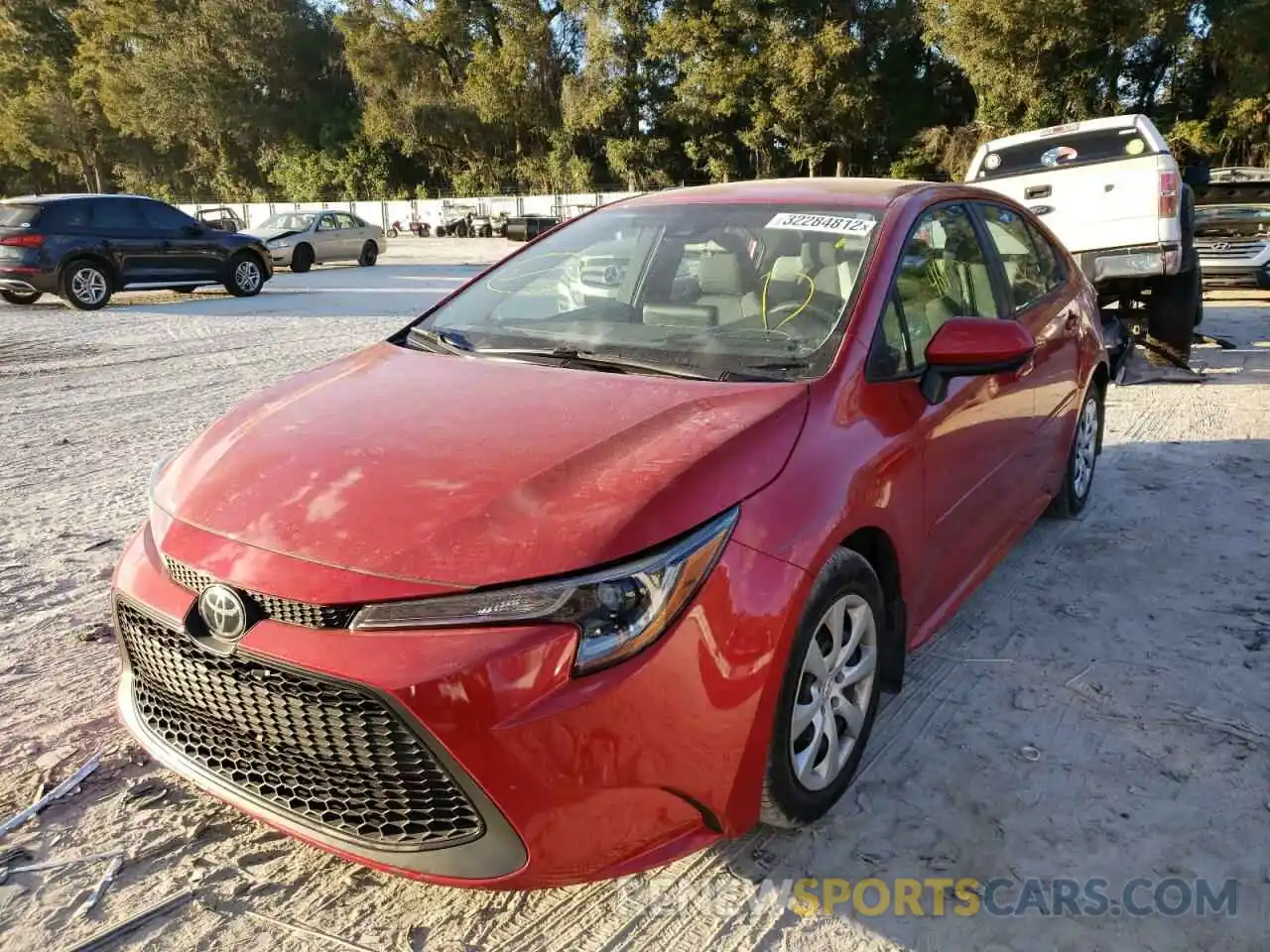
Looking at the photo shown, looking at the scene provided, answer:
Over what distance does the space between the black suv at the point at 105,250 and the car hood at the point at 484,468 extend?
40.4 feet

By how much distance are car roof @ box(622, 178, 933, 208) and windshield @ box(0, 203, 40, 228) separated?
40.0 feet

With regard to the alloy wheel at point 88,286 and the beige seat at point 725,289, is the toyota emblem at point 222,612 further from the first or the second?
the alloy wheel at point 88,286

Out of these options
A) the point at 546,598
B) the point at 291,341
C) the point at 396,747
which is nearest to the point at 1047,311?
the point at 546,598

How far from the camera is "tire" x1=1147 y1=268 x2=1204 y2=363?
7.74m

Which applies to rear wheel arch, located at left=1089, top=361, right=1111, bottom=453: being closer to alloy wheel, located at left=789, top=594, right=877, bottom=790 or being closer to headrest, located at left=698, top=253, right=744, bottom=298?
headrest, located at left=698, top=253, right=744, bottom=298

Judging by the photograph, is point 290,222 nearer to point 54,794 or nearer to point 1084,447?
point 1084,447

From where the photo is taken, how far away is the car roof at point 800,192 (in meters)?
3.28

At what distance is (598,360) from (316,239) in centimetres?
2025

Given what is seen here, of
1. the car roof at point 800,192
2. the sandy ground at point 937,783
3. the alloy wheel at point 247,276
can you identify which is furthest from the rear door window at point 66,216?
the car roof at point 800,192

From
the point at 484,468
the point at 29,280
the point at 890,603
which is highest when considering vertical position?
the point at 29,280

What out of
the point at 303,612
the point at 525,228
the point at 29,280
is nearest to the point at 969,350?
the point at 303,612

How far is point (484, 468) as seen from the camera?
2.19 m

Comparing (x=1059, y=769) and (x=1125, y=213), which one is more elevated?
(x=1125, y=213)

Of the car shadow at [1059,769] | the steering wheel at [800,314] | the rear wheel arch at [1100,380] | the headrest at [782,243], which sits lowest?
the car shadow at [1059,769]
